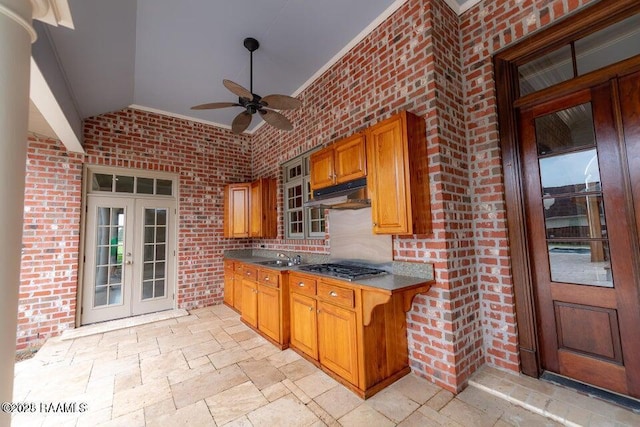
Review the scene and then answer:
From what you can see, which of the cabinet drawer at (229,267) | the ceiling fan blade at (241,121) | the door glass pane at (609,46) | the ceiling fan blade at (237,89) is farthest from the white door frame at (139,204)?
the door glass pane at (609,46)

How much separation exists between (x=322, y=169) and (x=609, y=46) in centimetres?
261

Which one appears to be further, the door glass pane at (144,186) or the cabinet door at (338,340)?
the door glass pane at (144,186)

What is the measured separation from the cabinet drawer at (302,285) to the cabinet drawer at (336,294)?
0.37 ft

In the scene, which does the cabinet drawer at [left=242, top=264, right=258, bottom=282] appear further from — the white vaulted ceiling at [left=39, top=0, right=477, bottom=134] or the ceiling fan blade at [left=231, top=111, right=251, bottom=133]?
the white vaulted ceiling at [left=39, top=0, right=477, bottom=134]

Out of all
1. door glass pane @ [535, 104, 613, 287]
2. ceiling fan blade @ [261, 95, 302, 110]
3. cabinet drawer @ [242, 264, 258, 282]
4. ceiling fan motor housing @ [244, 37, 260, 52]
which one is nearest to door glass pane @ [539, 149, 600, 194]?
door glass pane @ [535, 104, 613, 287]

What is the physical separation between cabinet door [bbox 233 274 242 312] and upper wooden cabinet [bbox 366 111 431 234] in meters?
2.98

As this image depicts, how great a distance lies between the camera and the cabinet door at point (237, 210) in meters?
5.00

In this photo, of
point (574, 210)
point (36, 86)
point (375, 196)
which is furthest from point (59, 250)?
point (574, 210)

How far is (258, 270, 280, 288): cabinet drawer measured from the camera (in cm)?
325

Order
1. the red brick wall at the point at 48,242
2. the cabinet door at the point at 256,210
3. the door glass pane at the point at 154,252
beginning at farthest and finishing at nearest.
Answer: the cabinet door at the point at 256,210 < the door glass pane at the point at 154,252 < the red brick wall at the point at 48,242

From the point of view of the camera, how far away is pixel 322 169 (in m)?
3.23

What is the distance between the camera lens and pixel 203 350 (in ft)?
10.3

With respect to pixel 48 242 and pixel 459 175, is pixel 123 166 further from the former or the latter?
pixel 459 175

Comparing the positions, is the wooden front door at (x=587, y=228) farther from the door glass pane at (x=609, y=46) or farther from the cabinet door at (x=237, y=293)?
the cabinet door at (x=237, y=293)
